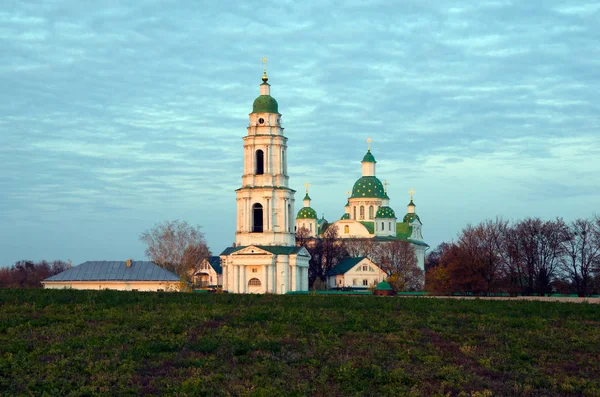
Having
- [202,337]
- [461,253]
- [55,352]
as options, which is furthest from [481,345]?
[461,253]

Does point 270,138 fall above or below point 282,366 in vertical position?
above

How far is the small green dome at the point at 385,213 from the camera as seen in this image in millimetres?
133125

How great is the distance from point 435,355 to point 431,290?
47.2 meters

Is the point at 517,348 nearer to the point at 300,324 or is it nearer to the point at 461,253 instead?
the point at 300,324

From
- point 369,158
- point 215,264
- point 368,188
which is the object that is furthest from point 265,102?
point 215,264

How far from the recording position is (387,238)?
132 meters

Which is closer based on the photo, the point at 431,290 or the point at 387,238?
the point at 431,290

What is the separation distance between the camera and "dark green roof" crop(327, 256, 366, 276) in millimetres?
112975

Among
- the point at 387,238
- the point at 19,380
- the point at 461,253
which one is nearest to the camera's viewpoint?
the point at 19,380

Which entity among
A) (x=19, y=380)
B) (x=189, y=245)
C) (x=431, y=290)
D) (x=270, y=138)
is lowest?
(x=19, y=380)

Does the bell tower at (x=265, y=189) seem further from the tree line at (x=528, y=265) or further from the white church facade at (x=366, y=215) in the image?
the white church facade at (x=366, y=215)

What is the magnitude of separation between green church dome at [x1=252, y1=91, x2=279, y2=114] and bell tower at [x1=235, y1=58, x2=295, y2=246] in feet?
0.52

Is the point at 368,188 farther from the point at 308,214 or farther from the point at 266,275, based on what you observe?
the point at 266,275

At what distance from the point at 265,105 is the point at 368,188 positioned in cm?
5351
